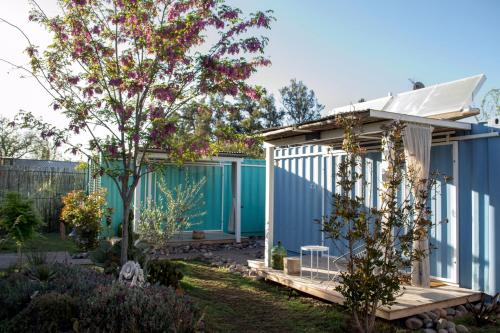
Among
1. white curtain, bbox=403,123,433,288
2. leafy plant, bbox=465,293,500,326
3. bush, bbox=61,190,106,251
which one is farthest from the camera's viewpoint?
bush, bbox=61,190,106,251

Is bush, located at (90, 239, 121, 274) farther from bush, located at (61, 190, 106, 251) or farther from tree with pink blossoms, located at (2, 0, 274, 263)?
bush, located at (61, 190, 106, 251)

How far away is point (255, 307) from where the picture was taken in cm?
608

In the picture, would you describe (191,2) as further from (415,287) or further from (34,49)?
(415,287)

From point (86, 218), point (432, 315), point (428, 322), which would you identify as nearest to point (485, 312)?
point (432, 315)

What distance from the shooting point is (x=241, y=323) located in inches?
210

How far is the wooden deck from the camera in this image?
5.13m

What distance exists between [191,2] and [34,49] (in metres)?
2.33

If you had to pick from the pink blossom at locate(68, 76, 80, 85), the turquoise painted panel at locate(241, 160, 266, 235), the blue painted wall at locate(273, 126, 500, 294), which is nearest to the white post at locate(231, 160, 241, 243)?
the turquoise painted panel at locate(241, 160, 266, 235)

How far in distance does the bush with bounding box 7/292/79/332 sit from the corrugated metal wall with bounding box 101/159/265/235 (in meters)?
7.99

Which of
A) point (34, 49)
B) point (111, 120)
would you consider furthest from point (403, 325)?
point (34, 49)

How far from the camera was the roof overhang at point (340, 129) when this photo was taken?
575 cm

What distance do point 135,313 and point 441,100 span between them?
20.0 feet

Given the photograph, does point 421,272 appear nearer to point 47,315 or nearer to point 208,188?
point 47,315

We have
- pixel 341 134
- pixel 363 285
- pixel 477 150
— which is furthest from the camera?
pixel 341 134
